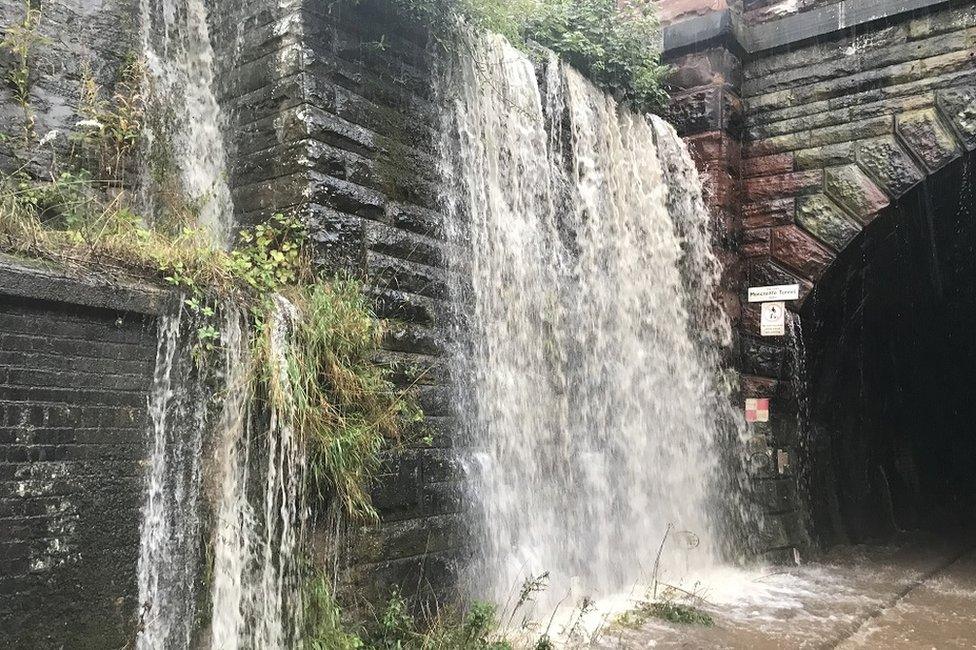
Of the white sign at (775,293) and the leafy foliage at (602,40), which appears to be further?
the white sign at (775,293)

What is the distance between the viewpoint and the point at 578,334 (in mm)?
6734

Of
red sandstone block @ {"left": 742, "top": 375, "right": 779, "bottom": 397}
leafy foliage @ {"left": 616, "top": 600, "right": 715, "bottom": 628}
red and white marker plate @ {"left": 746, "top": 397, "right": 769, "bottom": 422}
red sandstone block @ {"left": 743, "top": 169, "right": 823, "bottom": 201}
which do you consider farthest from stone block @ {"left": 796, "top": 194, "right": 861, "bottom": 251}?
leafy foliage @ {"left": 616, "top": 600, "right": 715, "bottom": 628}

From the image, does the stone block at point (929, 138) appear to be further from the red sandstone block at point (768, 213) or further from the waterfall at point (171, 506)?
the waterfall at point (171, 506)

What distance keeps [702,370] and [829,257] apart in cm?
168

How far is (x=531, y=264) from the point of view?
6.28 meters

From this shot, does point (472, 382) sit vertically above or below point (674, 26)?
below

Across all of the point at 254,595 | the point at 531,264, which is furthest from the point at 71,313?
the point at 531,264

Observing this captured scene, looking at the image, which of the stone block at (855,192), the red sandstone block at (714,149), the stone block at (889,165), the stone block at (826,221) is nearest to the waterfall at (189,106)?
the red sandstone block at (714,149)

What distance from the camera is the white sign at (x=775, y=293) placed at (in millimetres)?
8258

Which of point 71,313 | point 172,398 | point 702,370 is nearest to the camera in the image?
point 71,313

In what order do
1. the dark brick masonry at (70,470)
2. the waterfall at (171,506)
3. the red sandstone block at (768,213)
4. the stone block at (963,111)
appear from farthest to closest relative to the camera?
the red sandstone block at (768,213) → the stone block at (963,111) → the waterfall at (171,506) → the dark brick masonry at (70,470)

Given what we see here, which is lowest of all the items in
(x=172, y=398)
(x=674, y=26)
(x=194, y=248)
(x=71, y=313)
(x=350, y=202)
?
(x=172, y=398)

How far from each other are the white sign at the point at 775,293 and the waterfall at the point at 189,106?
5.55m

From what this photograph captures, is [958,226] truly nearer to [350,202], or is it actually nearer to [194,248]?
[350,202]
